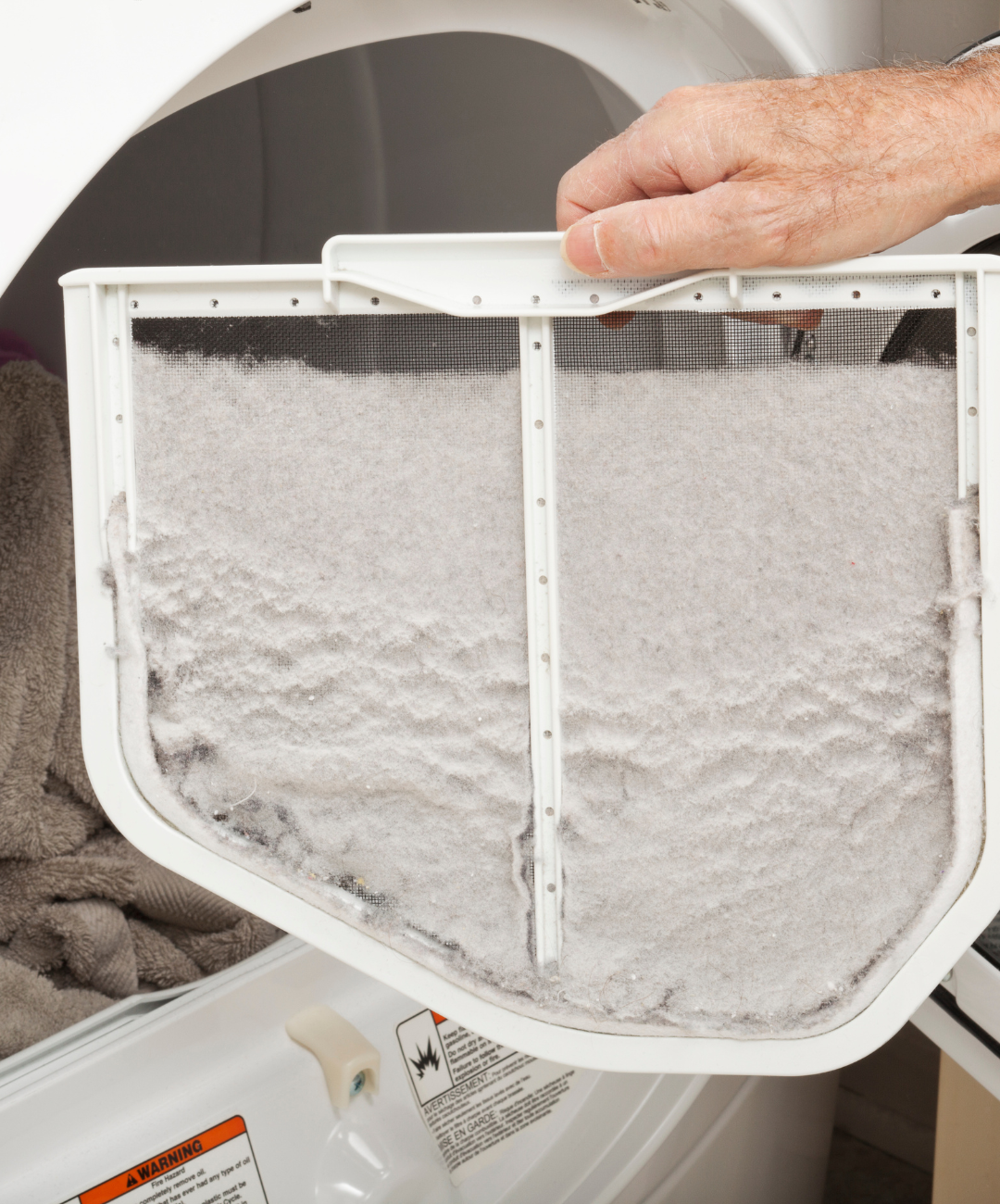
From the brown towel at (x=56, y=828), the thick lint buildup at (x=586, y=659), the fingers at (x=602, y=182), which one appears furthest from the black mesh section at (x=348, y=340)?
the brown towel at (x=56, y=828)

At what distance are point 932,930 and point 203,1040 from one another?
56 centimetres

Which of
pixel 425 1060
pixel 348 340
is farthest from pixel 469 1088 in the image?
pixel 348 340

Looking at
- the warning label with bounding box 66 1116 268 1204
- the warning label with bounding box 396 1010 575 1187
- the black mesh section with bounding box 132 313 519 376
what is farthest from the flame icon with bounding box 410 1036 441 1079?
the black mesh section with bounding box 132 313 519 376

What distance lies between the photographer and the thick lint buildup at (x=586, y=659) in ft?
1.73

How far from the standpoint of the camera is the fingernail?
48cm

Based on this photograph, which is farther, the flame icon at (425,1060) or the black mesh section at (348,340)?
the flame icon at (425,1060)

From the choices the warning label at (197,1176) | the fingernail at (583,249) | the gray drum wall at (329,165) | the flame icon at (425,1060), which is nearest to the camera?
the fingernail at (583,249)

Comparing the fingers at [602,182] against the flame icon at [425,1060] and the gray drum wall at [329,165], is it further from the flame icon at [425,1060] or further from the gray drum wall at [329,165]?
the flame icon at [425,1060]

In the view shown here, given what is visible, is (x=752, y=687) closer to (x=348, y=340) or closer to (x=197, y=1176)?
(x=348, y=340)

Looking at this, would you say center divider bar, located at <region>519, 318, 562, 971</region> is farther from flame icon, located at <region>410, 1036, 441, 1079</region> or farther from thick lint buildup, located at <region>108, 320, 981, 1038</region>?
flame icon, located at <region>410, 1036, 441, 1079</region>

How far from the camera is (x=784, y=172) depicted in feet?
1.68

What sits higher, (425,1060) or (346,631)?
(346,631)

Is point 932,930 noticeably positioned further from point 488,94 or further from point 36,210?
point 488,94

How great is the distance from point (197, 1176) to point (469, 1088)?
0.26 m
